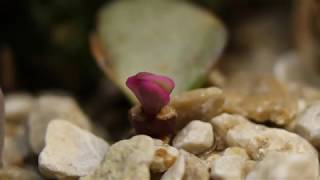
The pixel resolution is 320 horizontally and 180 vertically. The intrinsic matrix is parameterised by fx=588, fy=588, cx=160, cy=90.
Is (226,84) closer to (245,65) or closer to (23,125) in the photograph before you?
(245,65)

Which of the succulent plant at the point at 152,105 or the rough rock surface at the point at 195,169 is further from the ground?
the succulent plant at the point at 152,105

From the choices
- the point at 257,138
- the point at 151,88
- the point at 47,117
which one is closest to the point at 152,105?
the point at 151,88

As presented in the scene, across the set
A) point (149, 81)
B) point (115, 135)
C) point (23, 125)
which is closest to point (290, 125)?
point (149, 81)

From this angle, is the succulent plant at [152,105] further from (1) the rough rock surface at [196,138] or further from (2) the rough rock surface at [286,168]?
(2) the rough rock surface at [286,168]

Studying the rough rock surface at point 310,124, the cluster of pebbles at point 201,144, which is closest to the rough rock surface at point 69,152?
the cluster of pebbles at point 201,144

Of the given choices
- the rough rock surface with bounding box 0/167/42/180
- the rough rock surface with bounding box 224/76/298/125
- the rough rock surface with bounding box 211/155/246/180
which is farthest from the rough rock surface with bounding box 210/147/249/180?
the rough rock surface with bounding box 0/167/42/180

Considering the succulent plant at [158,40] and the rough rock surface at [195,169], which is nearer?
the rough rock surface at [195,169]
